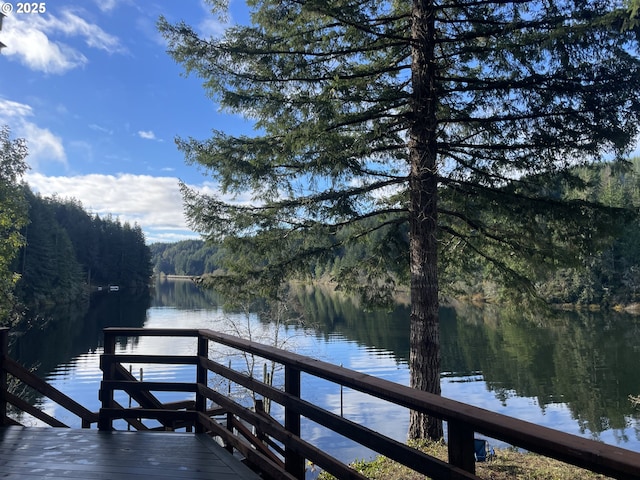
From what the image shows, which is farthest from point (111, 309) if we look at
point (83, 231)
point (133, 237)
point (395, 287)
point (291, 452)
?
point (291, 452)

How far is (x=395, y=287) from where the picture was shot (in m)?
7.41

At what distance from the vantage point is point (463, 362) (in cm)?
2391

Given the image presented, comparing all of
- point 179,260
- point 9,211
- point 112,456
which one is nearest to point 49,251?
point 9,211

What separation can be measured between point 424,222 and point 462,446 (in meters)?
4.75

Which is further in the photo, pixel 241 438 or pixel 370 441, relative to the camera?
pixel 241 438

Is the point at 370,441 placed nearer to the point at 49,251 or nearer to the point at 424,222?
the point at 424,222

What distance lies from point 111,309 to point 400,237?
4832cm

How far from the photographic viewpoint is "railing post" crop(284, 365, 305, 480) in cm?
251

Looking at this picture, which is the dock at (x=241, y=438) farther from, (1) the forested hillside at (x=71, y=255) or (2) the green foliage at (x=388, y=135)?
(1) the forested hillside at (x=71, y=255)

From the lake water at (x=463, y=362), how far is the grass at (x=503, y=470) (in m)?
2.08

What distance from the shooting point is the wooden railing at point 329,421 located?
1.33 metres

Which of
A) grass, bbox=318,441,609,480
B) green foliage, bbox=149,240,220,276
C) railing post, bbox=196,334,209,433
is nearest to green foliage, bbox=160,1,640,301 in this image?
grass, bbox=318,441,609,480

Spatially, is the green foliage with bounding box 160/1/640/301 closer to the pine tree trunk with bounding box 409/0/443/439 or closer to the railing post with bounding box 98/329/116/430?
the pine tree trunk with bounding box 409/0/443/439

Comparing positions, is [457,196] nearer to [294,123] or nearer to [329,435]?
[294,123]
